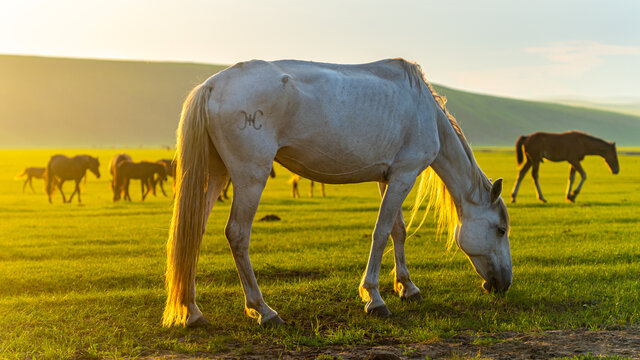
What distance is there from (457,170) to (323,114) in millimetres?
Result: 1916

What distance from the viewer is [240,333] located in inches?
198

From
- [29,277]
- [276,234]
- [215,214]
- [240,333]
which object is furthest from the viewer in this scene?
[215,214]

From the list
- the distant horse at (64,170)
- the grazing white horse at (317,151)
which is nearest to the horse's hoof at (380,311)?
the grazing white horse at (317,151)

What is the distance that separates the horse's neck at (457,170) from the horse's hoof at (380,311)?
160cm

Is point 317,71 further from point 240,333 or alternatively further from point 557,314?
point 557,314

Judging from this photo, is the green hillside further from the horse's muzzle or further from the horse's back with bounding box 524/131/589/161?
the horse's muzzle

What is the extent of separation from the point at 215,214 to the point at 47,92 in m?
160

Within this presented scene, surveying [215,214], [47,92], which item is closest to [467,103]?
[47,92]

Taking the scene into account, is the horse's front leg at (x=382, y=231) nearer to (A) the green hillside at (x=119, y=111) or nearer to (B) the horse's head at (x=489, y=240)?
(B) the horse's head at (x=489, y=240)

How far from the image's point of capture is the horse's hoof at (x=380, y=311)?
18.4ft

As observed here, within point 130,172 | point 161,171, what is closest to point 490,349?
point 130,172

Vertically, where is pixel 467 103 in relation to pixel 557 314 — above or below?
above

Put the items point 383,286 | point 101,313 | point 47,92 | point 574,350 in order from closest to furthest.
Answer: point 574,350
point 101,313
point 383,286
point 47,92

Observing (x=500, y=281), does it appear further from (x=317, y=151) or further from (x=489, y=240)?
(x=317, y=151)
